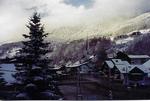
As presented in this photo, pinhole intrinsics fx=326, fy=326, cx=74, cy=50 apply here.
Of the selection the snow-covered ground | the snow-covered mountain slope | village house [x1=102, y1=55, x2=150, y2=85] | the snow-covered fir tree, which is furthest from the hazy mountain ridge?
the snow-covered ground

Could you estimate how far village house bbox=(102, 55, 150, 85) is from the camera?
288cm

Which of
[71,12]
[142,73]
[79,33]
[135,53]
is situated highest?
[71,12]

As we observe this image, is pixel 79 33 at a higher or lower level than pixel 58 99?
higher

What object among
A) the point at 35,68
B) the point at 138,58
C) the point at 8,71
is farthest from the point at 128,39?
the point at 8,71

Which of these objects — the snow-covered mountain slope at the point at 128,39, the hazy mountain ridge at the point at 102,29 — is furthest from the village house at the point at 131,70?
the hazy mountain ridge at the point at 102,29

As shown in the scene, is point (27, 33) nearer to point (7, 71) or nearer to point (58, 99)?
point (7, 71)

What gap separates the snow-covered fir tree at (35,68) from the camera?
115 inches

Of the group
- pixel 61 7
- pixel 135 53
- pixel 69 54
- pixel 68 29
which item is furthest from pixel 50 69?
pixel 135 53

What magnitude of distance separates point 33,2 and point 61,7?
26cm

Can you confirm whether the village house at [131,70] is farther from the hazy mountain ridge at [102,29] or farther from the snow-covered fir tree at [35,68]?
the snow-covered fir tree at [35,68]

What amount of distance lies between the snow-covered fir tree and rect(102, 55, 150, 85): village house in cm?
50

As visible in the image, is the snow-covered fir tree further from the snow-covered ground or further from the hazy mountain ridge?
the hazy mountain ridge

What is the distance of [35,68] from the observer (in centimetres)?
300

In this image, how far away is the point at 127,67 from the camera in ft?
9.51
